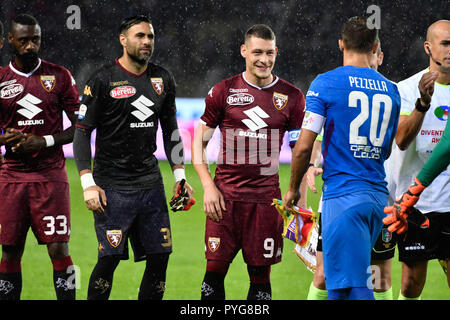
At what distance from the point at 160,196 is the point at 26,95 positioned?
123 cm

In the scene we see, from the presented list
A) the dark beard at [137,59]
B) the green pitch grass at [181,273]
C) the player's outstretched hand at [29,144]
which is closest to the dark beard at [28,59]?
the player's outstretched hand at [29,144]

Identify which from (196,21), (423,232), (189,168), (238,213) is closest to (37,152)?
(238,213)

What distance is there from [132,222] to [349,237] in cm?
156

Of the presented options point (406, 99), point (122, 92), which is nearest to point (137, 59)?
point (122, 92)

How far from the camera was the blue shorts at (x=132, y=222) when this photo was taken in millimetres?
4422

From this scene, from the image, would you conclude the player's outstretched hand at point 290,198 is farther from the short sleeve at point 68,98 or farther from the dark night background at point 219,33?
the dark night background at point 219,33

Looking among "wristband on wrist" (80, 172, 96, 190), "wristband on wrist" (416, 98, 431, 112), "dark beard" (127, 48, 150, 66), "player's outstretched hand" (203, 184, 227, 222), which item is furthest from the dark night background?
"wristband on wrist" (416, 98, 431, 112)

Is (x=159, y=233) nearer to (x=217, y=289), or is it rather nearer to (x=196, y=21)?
(x=217, y=289)

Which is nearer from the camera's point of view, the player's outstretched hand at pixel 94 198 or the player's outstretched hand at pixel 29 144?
the player's outstretched hand at pixel 94 198

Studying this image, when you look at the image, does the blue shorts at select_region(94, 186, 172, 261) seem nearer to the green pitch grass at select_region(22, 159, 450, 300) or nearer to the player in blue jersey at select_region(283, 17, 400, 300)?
the player in blue jersey at select_region(283, 17, 400, 300)

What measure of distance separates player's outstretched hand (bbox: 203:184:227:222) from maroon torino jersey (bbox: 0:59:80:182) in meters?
1.13

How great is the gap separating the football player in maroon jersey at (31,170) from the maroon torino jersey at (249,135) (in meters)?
1.10

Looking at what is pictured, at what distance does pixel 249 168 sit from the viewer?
4.57m

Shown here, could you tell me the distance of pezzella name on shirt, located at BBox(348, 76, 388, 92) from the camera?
11.8 ft
